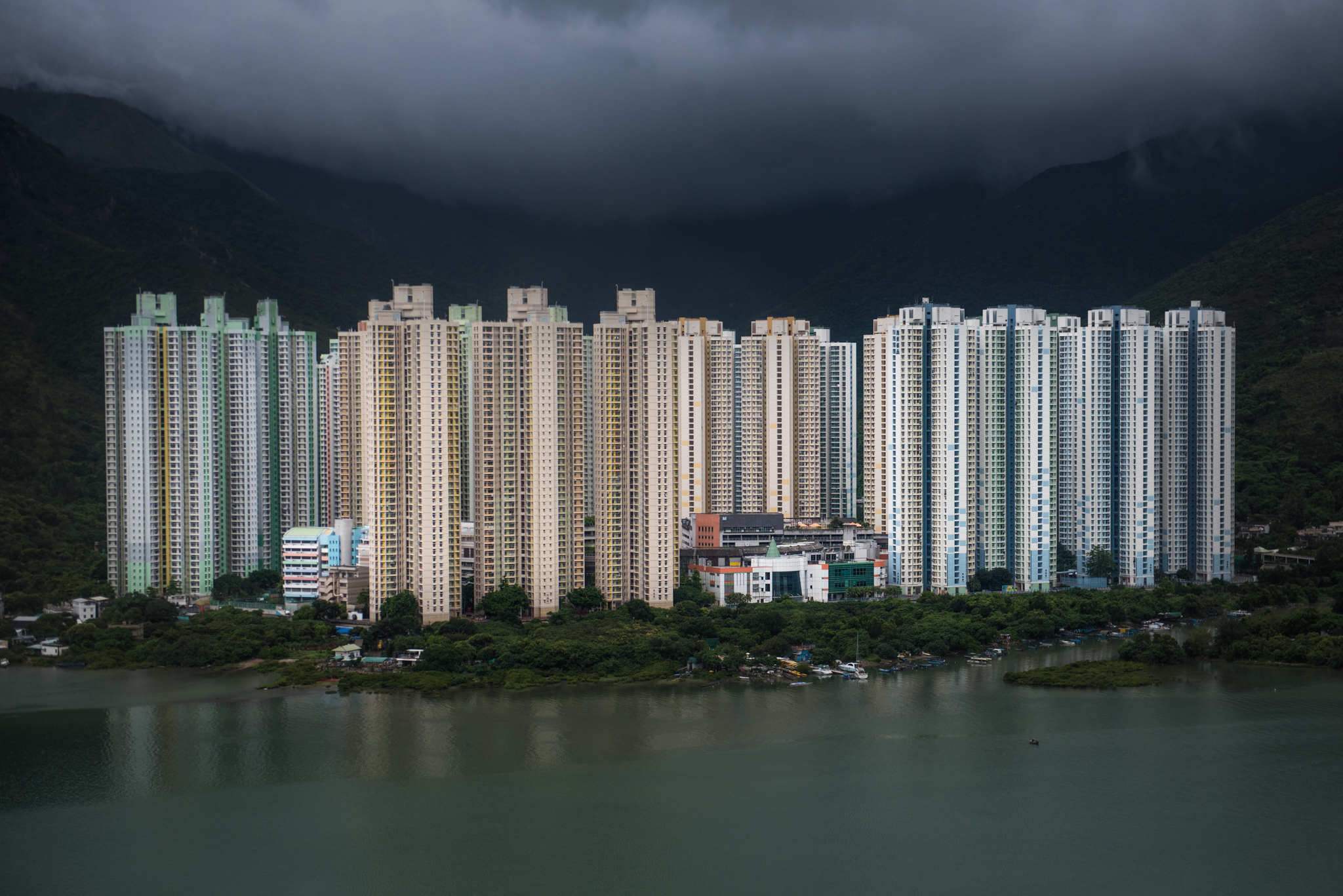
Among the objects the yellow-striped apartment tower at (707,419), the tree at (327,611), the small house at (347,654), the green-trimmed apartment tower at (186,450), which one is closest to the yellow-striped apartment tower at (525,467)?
the tree at (327,611)

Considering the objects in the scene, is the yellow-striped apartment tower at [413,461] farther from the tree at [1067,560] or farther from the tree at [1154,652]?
the tree at [1067,560]

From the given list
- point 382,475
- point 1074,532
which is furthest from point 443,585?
point 1074,532

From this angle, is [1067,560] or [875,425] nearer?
[1067,560]

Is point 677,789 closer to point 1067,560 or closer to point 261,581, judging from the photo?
point 261,581

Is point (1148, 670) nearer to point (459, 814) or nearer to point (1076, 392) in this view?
point (1076, 392)

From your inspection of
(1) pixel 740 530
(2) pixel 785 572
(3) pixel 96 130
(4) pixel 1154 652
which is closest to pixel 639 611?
(2) pixel 785 572

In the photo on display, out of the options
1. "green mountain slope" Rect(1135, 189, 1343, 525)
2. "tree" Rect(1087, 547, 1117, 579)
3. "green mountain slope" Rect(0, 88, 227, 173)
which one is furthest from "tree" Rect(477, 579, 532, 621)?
"green mountain slope" Rect(0, 88, 227, 173)
